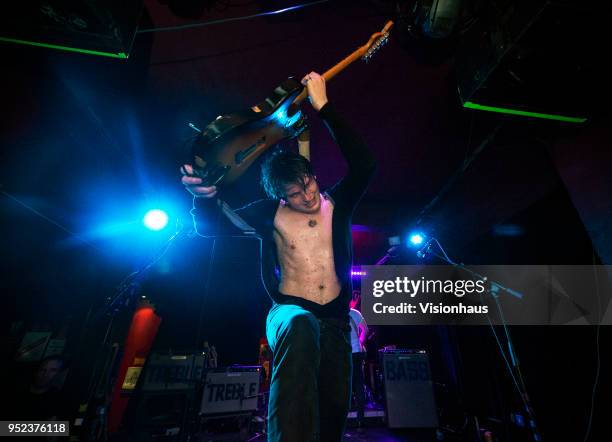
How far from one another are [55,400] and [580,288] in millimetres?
10105

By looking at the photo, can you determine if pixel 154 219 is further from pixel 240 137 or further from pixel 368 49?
pixel 368 49

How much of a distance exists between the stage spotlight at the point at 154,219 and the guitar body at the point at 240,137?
15.7 feet

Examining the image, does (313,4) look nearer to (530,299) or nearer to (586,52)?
(586,52)

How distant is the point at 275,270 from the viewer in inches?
78.1

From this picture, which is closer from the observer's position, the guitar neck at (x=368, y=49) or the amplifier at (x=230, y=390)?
the guitar neck at (x=368, y=49)

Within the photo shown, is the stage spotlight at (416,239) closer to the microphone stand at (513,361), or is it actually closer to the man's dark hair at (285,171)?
the microphone stand at (513,361)

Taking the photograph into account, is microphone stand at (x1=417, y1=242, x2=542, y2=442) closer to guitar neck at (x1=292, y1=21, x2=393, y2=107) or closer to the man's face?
the man's face

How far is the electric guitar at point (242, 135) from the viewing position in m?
1.71

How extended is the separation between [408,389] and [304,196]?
20.0 ft

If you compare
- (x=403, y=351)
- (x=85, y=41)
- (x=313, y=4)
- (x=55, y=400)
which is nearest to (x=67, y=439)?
(x=55, y=400)

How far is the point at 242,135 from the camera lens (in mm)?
1884

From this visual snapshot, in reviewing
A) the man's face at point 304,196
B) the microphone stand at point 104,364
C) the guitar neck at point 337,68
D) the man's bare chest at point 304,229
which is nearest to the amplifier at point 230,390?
the microphone stand at point 104,364

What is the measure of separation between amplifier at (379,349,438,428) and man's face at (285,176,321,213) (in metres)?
5.82

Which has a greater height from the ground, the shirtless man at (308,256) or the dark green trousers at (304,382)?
the shirtless man at (308,256)
